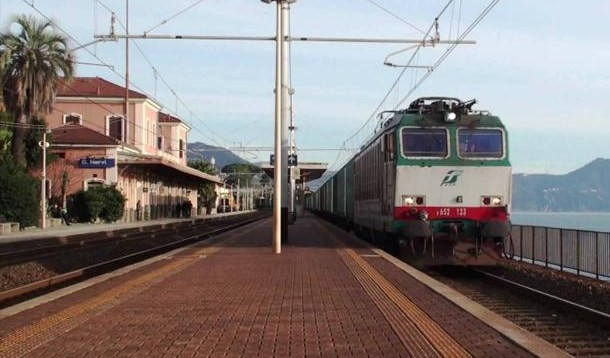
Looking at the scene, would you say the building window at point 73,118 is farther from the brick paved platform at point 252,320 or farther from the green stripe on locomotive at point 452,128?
the brick paved platform at point 252,320

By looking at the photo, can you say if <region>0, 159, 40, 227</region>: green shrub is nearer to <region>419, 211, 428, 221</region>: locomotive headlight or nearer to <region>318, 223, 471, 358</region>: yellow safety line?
<region>419, 211, 428, 221</region>: locomotive headlight

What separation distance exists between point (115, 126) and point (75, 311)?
189ft

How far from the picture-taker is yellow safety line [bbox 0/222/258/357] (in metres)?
7.47

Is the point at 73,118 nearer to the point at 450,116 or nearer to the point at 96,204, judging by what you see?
the point at 96,204

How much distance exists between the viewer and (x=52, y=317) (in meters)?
8.98

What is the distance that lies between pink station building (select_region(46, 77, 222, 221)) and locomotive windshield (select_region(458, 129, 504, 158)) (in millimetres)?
33105

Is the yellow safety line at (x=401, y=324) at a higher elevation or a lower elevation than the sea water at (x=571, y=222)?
lower

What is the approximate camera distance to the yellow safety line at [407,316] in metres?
7.29

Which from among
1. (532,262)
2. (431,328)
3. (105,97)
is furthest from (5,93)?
(431,328)

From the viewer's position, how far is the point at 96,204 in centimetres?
4756

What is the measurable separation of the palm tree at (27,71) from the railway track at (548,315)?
32654 mm

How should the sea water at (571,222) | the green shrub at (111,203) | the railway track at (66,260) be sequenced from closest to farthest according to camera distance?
the railway track at (66,260), the sea water at (571,222), the green shrub at (111,203)

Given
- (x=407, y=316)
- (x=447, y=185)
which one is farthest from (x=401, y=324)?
(x=447, y=185)

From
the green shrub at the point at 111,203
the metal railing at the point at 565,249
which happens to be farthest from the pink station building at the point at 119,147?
the metal railing at the point at 565,249
